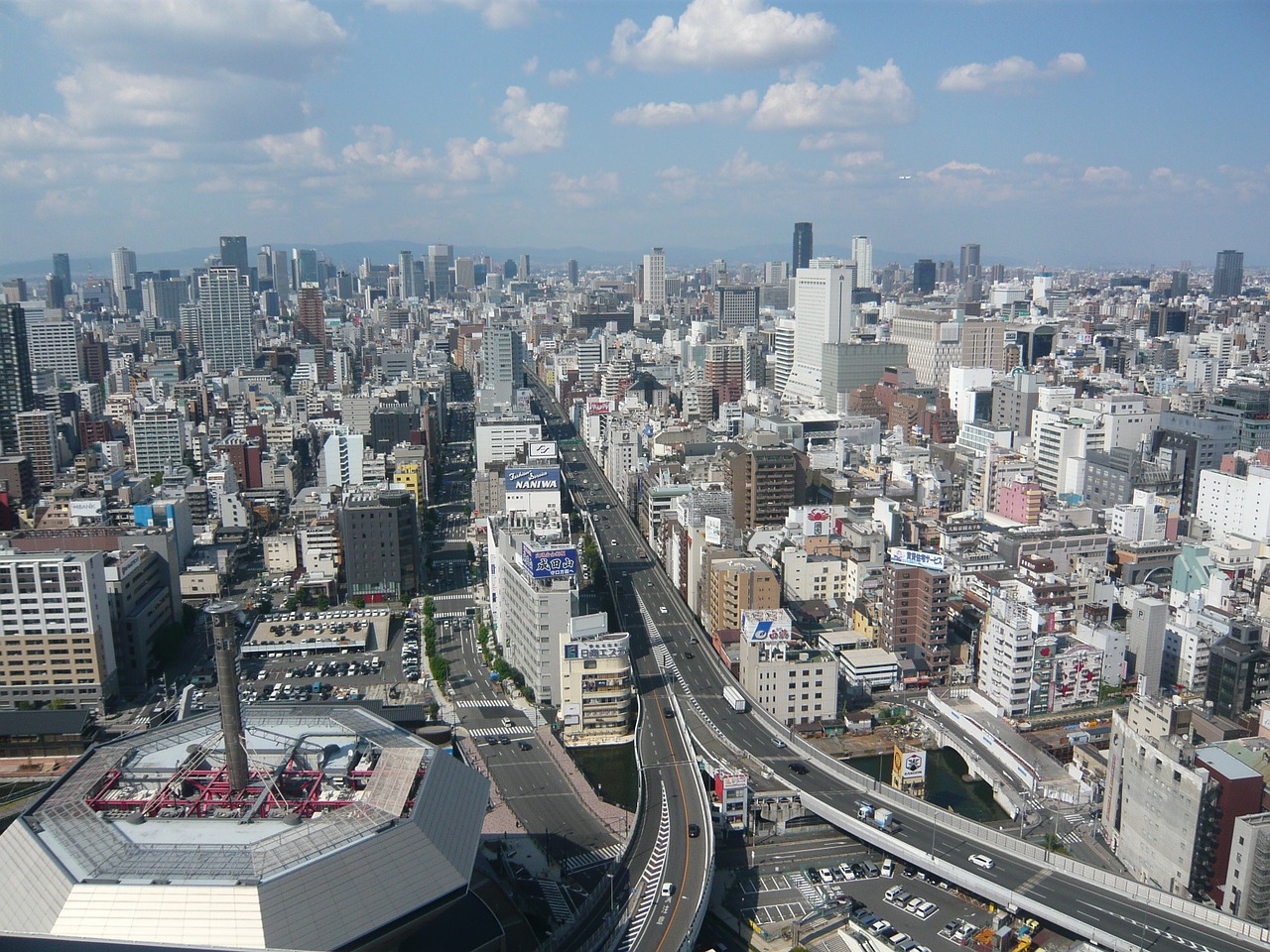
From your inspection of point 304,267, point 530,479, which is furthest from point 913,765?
point 304,267

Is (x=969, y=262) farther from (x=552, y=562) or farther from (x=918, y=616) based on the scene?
(x=552, y=562)

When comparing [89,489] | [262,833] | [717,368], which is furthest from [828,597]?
[717,368]

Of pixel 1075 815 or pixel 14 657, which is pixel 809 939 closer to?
pixel 1075 815

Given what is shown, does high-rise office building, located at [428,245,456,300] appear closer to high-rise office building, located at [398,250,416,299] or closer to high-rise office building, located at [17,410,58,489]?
high-rise office building, located at [398,250,416,299]

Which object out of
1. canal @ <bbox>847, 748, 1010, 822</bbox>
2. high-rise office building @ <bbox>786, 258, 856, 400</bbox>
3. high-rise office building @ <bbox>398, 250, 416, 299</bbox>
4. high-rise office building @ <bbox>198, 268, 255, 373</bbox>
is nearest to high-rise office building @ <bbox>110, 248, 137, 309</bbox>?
high-rise office building @ <bbox>398, 250, 416, 299</bbox>

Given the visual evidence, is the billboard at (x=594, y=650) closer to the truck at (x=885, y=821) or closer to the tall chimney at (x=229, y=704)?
the truck at (x=885, y=821)

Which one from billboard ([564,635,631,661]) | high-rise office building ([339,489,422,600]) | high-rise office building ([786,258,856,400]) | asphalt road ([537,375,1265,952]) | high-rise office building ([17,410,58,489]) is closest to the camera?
asphalt road ([537,375,1265,952])
